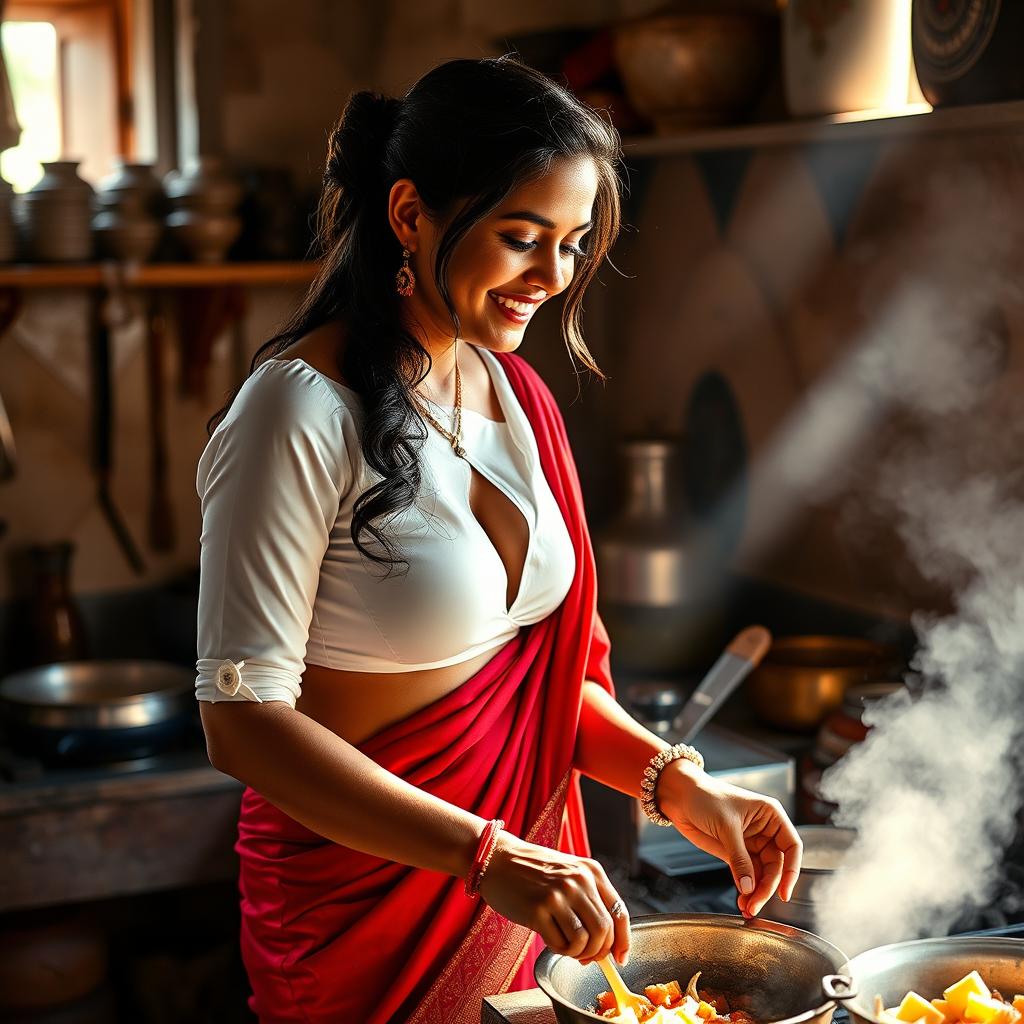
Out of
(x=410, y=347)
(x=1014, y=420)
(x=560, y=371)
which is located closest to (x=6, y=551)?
(x=560, y=371)

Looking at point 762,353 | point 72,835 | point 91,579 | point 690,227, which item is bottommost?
point 72,835

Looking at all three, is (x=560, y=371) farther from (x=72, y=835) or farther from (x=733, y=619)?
(x=72, y=835)

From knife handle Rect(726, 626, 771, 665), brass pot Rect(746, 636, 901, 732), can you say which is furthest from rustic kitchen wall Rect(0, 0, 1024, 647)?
knife handle Rect(726, 626, 771, 665)

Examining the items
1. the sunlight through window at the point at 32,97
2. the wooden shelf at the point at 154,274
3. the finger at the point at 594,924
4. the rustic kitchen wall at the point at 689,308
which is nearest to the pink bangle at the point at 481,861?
the finger at the point at 594,924

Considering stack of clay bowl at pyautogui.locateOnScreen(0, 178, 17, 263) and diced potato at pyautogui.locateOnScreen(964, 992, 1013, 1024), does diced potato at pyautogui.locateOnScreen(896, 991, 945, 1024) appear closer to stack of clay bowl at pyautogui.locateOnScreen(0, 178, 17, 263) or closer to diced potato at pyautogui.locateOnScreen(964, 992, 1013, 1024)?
diced potato at pyautogui.locateOnScreen(964, 992, 1013, 1024)

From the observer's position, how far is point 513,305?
1.52 m

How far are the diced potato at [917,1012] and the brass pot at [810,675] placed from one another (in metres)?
0.99

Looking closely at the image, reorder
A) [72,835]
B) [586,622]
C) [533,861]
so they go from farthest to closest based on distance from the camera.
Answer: [72,835] < [586,622] < [533,861]

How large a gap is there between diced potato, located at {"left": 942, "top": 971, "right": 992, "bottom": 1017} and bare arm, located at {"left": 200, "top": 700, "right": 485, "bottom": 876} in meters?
0.44

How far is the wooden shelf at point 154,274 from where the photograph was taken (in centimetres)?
285

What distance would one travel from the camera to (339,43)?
126 inches

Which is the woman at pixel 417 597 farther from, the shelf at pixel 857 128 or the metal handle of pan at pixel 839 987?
the shelf at pixel 857 128

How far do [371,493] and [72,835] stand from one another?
4.30ft

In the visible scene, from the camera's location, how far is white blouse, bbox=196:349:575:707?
4.55 feet
